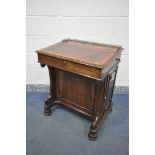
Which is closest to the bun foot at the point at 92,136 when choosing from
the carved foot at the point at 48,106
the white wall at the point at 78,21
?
the carved foot at the point at 48,106

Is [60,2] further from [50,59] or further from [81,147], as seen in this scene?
[81,147]

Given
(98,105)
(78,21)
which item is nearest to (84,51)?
(98,105)

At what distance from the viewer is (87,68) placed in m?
1.29

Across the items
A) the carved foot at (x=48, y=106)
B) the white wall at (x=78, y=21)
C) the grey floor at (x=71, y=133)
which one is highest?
the white wall at (x=78, y=21)

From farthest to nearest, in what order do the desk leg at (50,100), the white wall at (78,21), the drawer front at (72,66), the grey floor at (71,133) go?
the white wall at (78,21)
the desk leg at (50,100)
the grey floor at (71,133)
the drawer front at (72,66)

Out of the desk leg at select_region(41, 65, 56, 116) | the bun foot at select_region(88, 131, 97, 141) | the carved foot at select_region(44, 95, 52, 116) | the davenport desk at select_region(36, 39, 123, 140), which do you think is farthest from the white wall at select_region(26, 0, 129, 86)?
the bun foot at select_region(88, 131, 97, 141)

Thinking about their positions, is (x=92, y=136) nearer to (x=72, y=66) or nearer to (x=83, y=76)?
(x=83, y=76)

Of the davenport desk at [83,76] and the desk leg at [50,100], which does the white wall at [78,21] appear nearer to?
the davenport desk at [83,76]

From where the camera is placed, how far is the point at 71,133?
1.60 metres

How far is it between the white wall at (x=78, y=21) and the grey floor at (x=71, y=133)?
26.0 inches

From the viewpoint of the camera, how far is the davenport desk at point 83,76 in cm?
131

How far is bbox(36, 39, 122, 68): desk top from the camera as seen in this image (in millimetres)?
1309

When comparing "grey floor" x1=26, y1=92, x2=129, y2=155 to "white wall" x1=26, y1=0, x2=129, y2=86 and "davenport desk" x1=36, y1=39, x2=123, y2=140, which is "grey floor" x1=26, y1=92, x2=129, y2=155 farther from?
"white wall" x1=26, y1=0, x2=129, y2=86

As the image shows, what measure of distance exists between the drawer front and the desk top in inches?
1.1
